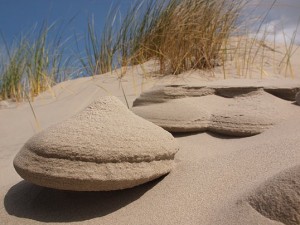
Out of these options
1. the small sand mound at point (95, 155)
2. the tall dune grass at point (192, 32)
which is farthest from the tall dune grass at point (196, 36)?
the small sand mound at point (95, 155)

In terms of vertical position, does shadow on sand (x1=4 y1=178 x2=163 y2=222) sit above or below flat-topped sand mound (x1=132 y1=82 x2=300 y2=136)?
below

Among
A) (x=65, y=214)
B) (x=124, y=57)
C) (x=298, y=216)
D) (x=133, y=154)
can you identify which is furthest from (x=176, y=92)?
(x=124, y=57)

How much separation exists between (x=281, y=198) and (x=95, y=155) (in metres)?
0.68

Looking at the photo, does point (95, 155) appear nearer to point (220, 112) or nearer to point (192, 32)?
point (220, 112)

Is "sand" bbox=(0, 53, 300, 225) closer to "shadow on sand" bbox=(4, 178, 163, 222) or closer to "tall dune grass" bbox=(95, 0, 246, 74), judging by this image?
"shadow on sand" bbox=(4, 178, 163, 222)

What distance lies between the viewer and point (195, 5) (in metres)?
4.36

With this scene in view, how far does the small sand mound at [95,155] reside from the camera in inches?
55.7

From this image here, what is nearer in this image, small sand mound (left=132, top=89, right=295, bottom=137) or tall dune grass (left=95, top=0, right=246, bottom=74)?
small sand mound (left=132, top=89, right=295, bottom=137)

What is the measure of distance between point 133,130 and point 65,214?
44 centimetres

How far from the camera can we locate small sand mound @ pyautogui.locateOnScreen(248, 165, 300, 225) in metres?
1.15

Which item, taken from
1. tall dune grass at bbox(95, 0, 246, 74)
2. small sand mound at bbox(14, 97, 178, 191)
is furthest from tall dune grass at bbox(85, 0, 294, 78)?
small sand mound at bbox(14, 97, 178, 191)

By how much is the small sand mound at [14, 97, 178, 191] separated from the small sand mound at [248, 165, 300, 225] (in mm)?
451

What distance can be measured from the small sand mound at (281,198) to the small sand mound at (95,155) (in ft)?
1.48

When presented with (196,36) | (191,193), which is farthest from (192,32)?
(191,193)
